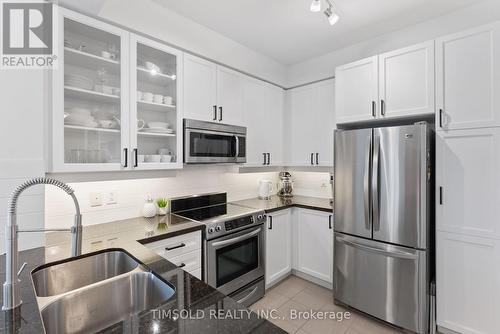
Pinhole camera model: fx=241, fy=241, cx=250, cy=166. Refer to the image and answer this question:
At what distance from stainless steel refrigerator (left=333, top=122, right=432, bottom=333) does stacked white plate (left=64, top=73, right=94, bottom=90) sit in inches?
82.3

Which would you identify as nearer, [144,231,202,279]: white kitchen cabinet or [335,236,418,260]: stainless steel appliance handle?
[144,231,202,279]: white kitchen cabinet

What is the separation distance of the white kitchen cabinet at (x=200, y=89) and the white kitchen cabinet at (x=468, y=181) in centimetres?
197

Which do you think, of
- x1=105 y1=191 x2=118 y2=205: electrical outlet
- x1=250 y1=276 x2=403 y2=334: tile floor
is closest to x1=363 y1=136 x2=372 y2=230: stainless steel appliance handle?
x1=250 y1=276 x2=403 y2=334: tile floor

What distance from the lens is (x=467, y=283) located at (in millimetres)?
1818

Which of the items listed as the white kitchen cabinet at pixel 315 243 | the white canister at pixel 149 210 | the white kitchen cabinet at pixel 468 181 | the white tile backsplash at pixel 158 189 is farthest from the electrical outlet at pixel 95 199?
the white kitchen cabinet at pixel 468 181

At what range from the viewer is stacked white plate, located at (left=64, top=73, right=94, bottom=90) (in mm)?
1590

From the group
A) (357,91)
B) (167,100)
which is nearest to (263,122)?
(357,91)

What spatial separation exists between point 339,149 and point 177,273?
5.96 ft

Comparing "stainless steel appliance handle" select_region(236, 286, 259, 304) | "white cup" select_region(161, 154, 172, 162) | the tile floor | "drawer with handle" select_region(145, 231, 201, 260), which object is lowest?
the tile floor

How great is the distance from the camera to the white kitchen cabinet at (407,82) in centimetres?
199

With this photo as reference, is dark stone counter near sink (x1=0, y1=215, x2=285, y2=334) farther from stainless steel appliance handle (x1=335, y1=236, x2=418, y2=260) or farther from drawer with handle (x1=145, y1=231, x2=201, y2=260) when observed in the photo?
stainless steel appliance handle (x1=335, y1=236, x2=418, y2=260)

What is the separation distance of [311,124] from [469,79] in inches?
60.2

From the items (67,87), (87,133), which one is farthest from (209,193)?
(67,87)

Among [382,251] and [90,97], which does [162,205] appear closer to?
[90,97]
